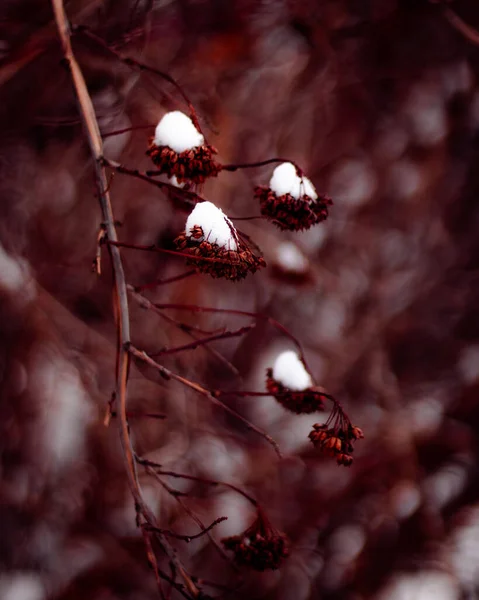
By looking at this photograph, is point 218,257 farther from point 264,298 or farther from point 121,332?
point 264,298

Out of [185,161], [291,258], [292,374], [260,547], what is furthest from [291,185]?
[291,258]

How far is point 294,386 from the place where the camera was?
2.84 feet

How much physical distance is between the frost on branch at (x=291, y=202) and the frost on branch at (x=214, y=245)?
5.7 inches

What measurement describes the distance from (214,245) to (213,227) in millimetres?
23

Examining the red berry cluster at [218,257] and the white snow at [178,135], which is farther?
the white snow at [178,135]

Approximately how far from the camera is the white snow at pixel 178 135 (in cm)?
72

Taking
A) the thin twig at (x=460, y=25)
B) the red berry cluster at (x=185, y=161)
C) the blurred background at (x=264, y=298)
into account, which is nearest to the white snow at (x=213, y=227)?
the red berry cluster at (x=185, y=161)

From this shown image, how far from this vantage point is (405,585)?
1.86 meters

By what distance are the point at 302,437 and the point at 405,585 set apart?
2.26ft

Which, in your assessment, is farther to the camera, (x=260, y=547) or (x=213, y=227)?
(x=260, y=547)

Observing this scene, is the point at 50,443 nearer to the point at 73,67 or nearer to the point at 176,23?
the point at 73,67

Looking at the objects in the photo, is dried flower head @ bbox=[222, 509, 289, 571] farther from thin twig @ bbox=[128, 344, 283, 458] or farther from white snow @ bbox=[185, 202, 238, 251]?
white snow @ bbox=[185, 202, 238, 251]

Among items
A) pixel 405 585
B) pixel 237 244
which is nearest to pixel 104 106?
pixel 237 244

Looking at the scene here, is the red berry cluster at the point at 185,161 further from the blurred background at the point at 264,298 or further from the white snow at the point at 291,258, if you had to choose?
the white snow at the point at 291,258
